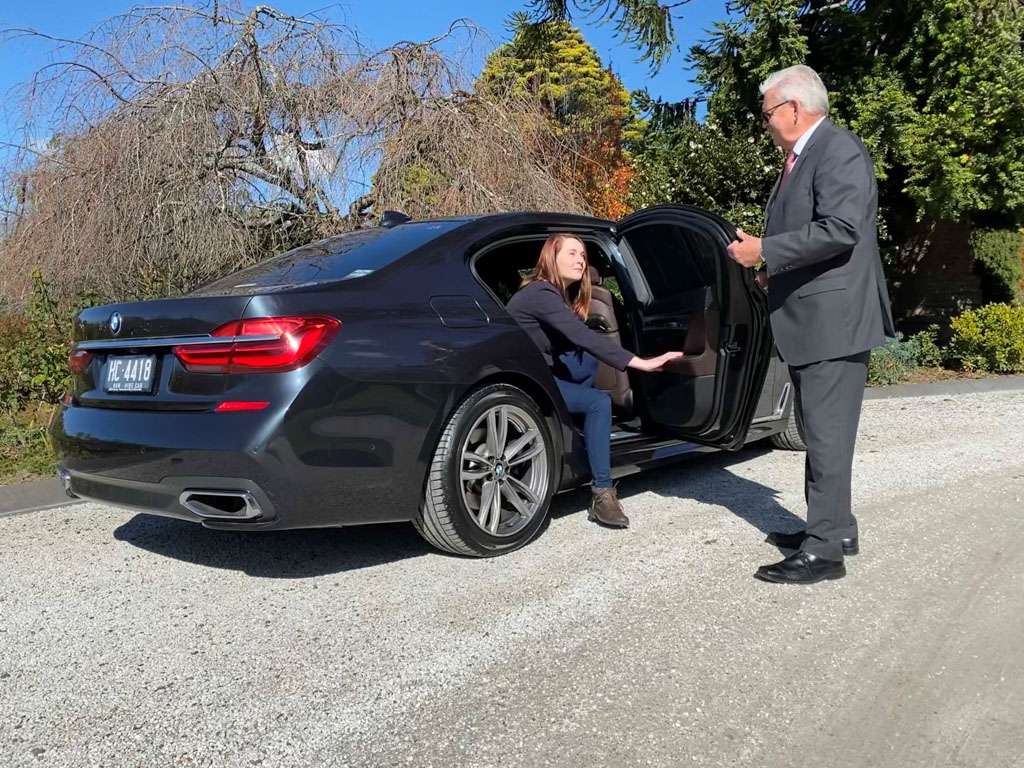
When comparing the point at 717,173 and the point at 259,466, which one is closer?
the point at 259,466

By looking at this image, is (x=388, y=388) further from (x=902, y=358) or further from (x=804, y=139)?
(x=902, y=358)

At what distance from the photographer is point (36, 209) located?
24.4 ft

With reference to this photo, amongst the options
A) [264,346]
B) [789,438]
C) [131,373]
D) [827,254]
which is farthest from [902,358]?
[131,373]

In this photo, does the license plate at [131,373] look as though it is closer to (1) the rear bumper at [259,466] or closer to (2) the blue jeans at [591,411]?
(1) the rear bumper at [259,466]

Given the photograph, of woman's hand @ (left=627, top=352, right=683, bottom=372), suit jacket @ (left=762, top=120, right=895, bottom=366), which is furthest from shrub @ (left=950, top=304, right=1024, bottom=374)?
suit jacket @ (left=762, top=120, right=895, bottom=366)

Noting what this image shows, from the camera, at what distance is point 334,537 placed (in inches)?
165

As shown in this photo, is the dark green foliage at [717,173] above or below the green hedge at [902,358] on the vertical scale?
above

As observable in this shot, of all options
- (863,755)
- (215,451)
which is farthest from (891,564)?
(215,451)

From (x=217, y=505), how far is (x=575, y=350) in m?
1.87

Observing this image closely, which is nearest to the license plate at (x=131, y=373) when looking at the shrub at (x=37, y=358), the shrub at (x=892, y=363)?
the shrub at (x=37, y=358)

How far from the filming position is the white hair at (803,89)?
133 inches

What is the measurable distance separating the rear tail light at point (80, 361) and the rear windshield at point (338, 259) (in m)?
0.53

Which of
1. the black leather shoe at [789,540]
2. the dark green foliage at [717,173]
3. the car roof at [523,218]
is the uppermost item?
the dark green foliage at [717,173]

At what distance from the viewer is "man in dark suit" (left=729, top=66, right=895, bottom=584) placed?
3.24 metres
